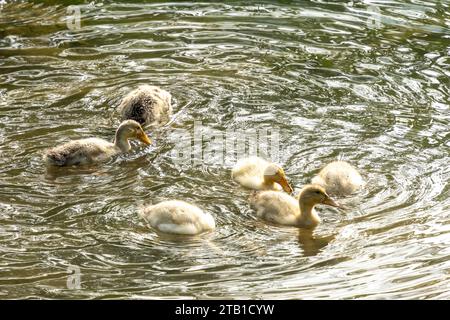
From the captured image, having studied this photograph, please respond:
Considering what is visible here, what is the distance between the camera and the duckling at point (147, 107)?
8938 millimetres

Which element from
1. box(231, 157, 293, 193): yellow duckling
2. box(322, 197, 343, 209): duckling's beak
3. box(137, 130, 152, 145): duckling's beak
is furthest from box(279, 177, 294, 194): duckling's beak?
box(137, 130, 152, 145): duckling's beak

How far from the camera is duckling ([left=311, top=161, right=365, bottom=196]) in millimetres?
7438

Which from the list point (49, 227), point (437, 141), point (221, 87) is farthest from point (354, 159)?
point (49, 227)

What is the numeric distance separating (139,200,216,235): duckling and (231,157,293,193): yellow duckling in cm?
70

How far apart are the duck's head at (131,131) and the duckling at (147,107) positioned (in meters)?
0.44

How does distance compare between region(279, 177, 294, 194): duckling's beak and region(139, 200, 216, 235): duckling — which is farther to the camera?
region(279, 177, 294, 194): duckling's beak

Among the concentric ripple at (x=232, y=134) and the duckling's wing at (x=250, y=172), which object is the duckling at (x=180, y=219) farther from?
the duckling's wing at (x=250, y=172)

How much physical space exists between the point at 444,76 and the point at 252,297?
183 inches

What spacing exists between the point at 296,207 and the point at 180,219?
92cm

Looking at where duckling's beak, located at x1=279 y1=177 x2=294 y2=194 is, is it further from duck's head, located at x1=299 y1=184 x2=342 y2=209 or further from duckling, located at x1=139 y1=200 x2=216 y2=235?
duckling, located at x1=139 y1=200 x2=216 y2=235
